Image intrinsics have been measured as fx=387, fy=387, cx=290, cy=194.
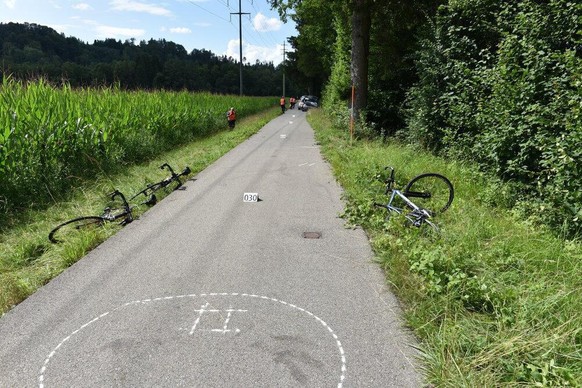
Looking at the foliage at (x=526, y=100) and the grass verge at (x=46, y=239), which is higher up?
the foliage at (x=526, y=100)

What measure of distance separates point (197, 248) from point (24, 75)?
889 centimetres

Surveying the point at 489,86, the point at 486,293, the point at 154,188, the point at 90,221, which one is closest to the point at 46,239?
the point at 90,221

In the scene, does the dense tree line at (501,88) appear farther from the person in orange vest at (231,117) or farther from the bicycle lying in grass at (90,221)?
the person in orange vest at (231,117)

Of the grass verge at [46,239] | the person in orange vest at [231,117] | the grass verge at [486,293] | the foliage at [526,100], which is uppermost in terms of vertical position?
the foliage at [526,100]

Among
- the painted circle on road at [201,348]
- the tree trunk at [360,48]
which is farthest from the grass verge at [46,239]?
the tree trunk at [360,48]

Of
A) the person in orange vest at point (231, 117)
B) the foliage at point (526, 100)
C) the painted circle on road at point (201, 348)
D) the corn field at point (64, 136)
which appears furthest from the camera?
the person in orange vest at point (231, 117)

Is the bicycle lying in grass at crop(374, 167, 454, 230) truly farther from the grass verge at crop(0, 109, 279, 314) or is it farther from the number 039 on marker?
the grass verge at crop(0, 109, 279, 314)

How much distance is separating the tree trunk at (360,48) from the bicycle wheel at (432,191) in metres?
8.92

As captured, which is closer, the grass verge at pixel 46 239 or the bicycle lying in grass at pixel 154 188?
the grass verge at pixel 46 239

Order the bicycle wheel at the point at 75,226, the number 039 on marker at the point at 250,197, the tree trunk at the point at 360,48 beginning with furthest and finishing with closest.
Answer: the tree trunk at the point at 360,48, the number 039 on marker at the point at 250,197, the bicycle wheel at the point at 75,226

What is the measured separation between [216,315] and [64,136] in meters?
7.64

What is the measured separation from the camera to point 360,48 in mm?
15203

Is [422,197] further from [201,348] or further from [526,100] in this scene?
[201,348]

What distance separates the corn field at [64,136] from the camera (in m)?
7.67
